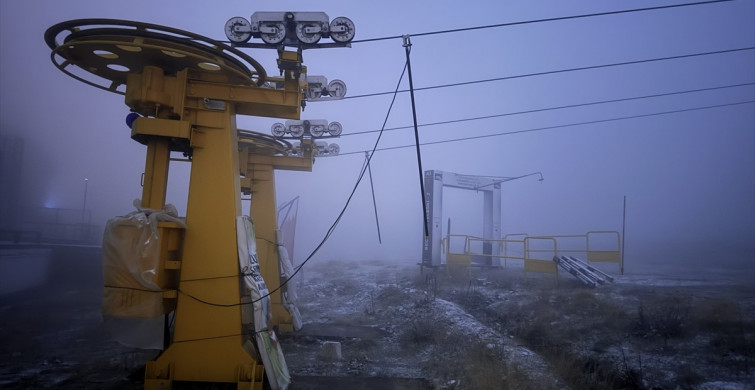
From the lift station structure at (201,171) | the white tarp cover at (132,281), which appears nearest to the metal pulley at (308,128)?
the lift station structure at (201,171)

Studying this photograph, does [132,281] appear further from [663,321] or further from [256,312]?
[663,321]

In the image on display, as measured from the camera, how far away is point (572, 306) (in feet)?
34.0

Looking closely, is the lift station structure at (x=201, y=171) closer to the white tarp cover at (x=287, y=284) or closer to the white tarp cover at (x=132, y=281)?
the white tarp cover at (x=132, y=281)

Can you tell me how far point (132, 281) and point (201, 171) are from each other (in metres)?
1.71

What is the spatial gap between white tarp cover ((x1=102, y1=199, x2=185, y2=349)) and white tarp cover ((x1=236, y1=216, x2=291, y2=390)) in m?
1.05

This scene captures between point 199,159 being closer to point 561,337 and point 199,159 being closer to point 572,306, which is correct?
point 561,337

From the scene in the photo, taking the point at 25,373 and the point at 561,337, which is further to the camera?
the point at 561,337

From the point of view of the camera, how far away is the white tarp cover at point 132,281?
5.22 m

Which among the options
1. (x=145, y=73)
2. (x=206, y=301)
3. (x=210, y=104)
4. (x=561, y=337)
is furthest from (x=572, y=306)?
(x=145, y=73)

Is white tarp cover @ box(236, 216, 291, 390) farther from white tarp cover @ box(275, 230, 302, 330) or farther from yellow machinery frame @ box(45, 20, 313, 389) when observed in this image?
white tarp cover @ box(275, 230, 302, 330)

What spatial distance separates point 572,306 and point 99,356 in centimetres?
1041

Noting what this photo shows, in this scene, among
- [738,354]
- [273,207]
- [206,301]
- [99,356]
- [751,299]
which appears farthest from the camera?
[273,207]

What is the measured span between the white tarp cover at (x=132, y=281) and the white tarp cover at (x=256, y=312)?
105 centimetres

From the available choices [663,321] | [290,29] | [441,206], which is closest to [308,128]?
[290,29]
